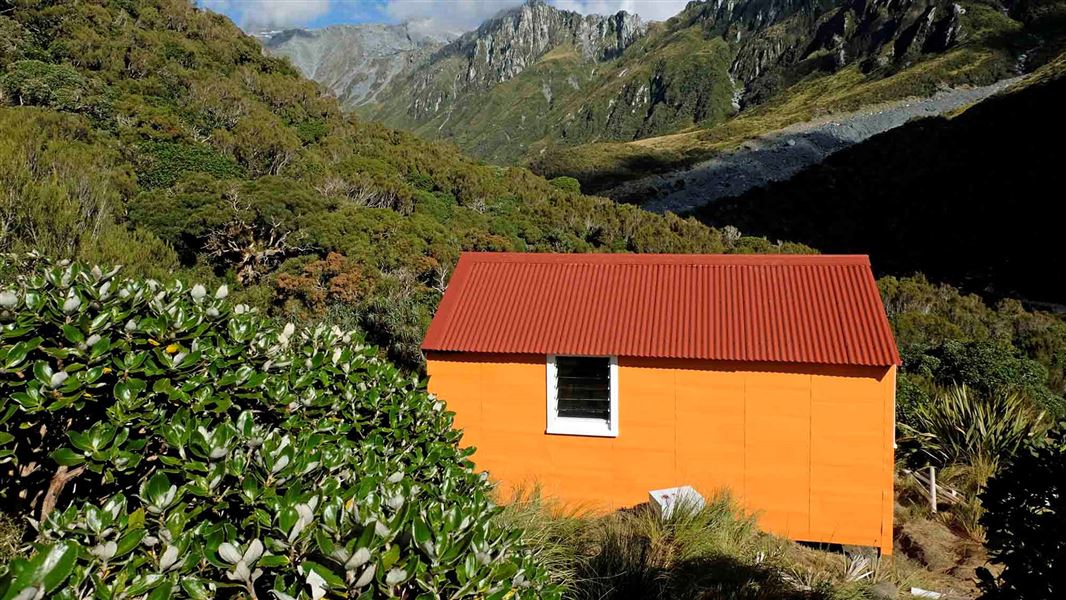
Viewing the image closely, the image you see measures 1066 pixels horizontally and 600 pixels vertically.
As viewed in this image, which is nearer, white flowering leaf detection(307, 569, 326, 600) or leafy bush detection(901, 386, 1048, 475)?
white flowering leaf detection(307, 569, 326, 600)

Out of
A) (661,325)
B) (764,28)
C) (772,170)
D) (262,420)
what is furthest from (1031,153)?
(764,28)

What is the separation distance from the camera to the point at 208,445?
7.84ft

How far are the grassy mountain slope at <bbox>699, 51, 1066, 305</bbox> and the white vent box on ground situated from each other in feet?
91.7

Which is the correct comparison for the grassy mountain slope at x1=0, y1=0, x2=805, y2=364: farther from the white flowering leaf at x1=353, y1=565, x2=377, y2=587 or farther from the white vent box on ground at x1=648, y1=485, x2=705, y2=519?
the white flowering leaf at x1=353, y1=565, x2=377, y2=587

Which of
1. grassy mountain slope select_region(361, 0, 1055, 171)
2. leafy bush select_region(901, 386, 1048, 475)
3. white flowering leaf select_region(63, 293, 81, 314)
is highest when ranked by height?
grassy mountain slope select_region(361, 0, 1055, 171)

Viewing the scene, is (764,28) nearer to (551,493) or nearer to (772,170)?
(772,170)

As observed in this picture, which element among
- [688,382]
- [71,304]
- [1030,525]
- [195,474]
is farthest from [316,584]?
[688,382]

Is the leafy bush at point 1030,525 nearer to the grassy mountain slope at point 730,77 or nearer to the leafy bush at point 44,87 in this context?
the leafy bush at point 44,87

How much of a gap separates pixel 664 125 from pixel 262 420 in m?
138

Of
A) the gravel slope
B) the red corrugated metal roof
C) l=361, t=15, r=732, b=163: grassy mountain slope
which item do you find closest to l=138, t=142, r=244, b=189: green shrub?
the red corrugated metal roof

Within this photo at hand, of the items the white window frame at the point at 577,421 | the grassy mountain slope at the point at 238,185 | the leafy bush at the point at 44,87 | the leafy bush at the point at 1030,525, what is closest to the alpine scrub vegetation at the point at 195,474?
the leafy bush at the point at 1030,525

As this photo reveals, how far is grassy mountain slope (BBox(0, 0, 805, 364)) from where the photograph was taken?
14.4 meters

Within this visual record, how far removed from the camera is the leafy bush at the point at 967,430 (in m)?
9.50

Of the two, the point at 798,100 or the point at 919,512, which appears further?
the point at 798,100
